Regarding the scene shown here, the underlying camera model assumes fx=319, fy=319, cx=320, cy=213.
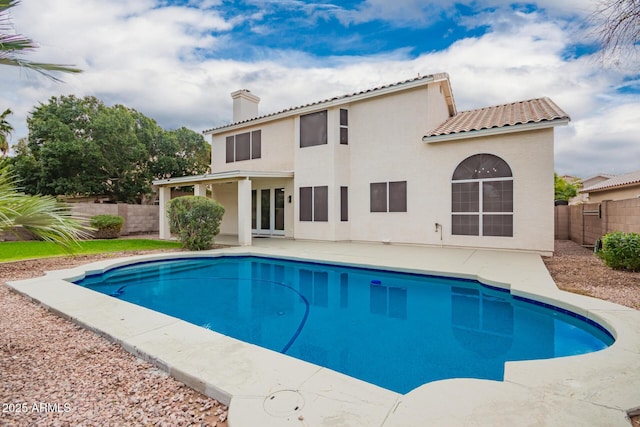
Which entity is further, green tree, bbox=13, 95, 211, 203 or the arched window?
green tree, bbox=13, 95, 211, 203

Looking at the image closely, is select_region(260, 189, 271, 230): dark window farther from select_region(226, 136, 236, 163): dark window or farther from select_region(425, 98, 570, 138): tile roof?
select_region(425, 98, 570, 138): tile roof

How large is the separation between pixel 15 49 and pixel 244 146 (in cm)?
1670

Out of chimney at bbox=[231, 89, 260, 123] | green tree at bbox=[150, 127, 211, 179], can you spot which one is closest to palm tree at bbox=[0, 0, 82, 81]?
chimney at bbox=[231, 89, 260, 123]

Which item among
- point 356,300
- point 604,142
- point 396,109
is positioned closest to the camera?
point 356,300

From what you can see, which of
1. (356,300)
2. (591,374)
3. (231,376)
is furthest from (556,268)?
(231,376)

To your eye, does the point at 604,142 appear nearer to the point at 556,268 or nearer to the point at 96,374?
the point at 556,268

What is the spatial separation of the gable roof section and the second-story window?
10.2m

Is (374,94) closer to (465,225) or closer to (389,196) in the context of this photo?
(389,196)

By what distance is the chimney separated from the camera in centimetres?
2111

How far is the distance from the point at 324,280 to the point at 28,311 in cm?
660

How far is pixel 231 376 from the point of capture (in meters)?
3.31

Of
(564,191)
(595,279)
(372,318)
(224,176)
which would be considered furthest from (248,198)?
(564,191)

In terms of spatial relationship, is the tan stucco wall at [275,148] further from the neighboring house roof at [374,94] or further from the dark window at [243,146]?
the neighboring house roof at [374,94]

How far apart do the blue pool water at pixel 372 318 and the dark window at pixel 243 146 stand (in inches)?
430
